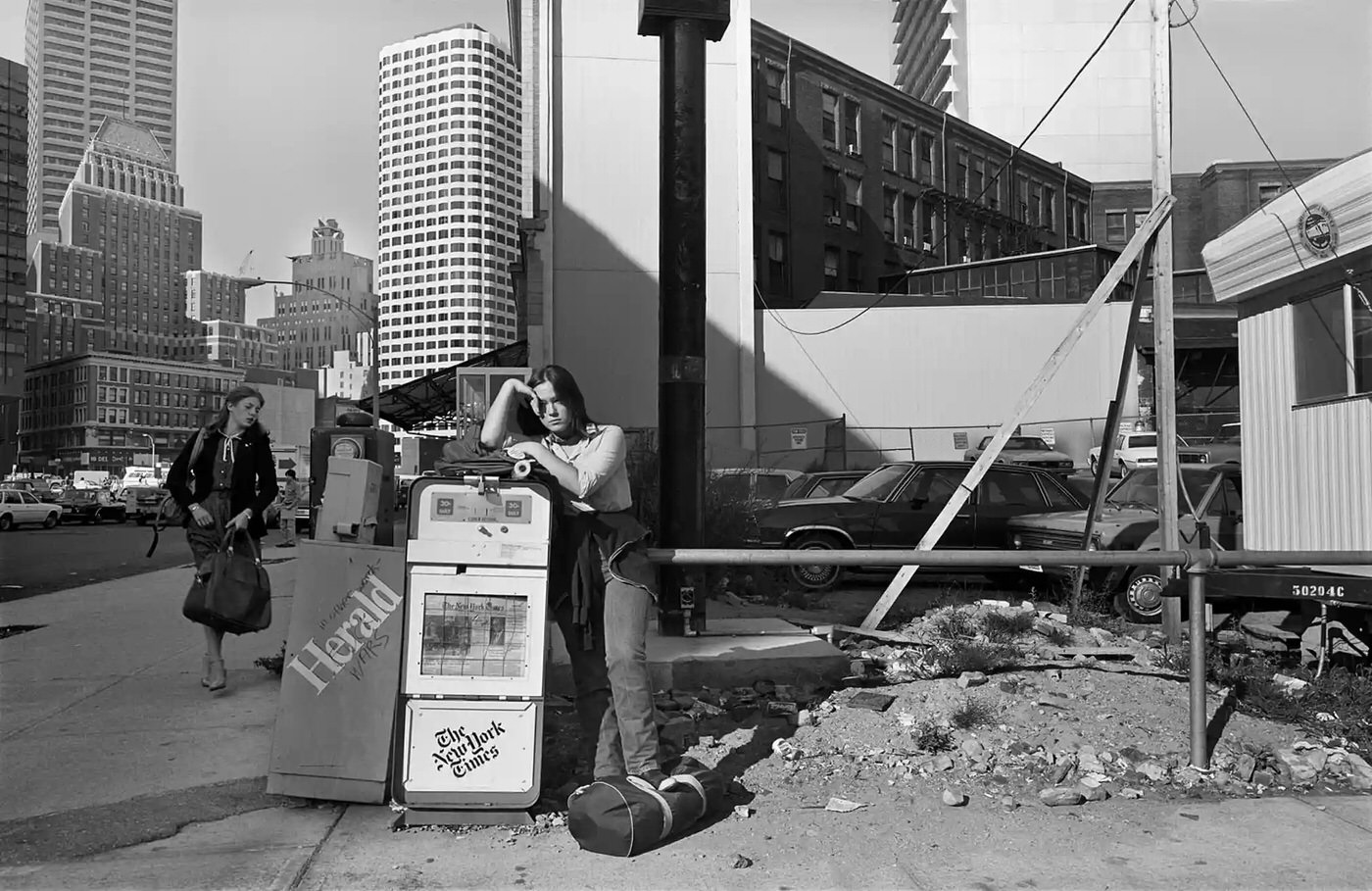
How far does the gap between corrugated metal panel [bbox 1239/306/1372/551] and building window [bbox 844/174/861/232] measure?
38550mm

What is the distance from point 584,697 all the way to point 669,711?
1450 millimetres

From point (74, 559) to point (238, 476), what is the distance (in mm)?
17052

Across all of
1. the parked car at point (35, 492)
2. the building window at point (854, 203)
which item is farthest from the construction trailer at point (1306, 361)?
the parked car at point (35, 492)

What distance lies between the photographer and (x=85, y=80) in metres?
96.5

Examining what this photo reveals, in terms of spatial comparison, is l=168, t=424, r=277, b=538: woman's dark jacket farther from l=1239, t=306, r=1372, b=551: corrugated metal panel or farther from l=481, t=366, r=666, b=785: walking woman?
l=1239, t=306, r=1372, b=551: corrugated metal panel

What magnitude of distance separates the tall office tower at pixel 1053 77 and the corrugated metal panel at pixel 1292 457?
59.1 m

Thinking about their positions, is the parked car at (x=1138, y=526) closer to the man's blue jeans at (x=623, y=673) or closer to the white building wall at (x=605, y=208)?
the man's blue jeans at (x=623, y=673)

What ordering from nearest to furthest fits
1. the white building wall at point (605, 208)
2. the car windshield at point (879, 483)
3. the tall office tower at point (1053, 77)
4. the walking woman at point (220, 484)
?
the walking woman at point (220, 484), the car windshield at point (879, 483), the white building wall at point (605, 208), the tall office tower at point (1053, 77)

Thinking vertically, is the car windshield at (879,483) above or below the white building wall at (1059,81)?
below

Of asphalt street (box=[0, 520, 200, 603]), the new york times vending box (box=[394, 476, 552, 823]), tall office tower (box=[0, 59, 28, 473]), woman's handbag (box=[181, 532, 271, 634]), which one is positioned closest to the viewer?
the new york times vending box (box=[394, 476, 552, 823])

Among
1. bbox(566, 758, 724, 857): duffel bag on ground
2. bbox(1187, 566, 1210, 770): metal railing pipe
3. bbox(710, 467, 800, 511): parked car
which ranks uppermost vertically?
bbox(710, 467, 800, 511): parked car

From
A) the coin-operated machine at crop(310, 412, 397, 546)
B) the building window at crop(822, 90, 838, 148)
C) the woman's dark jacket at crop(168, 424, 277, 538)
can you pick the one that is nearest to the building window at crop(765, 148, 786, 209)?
the building window at crop(822, 90, 838, 148)

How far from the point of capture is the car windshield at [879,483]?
13281 mm

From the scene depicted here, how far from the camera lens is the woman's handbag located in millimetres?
6211
